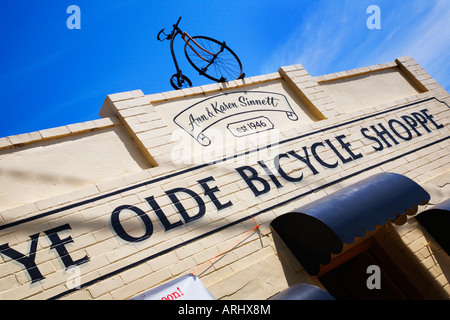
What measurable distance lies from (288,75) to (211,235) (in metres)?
3.46

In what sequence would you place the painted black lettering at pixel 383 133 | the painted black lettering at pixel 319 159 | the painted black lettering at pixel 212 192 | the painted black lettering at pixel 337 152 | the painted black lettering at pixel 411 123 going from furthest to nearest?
the painted black lettering at pixel 411 123 → the painted black lettering at pixel 383 133 → the painted black lettering at pixel 337 152 → the painted black lettering at pixel 319 159 → the painted black lettering at pixel 212 192

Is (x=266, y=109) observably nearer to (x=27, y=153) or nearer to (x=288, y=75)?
(x=288, y=75)

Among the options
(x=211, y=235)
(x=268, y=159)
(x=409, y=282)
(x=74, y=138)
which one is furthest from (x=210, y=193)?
(x=409, y=282)

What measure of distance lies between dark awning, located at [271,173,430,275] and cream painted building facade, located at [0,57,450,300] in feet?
0.43

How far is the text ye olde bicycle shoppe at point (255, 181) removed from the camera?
369 centimetres

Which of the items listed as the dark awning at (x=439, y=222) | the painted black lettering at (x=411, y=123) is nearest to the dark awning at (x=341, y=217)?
the dark awning at (x=439, y=222)

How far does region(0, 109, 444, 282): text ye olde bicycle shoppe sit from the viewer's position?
3.69 metres

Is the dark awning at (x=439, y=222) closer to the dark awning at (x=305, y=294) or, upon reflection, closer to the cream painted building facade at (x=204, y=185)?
the cream painted building facade at (x=204, y=185)

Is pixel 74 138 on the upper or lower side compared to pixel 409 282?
upper

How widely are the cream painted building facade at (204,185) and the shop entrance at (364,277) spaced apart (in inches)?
2.9

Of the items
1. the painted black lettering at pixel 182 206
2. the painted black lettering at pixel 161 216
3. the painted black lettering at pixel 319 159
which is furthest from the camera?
the painted black lettering at pixel 319 159

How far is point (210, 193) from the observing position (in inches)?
180

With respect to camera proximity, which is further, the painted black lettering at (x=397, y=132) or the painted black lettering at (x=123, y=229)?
the painted black lettering at (x=397, y=132)

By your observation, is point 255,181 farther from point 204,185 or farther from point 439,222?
point 439,222
